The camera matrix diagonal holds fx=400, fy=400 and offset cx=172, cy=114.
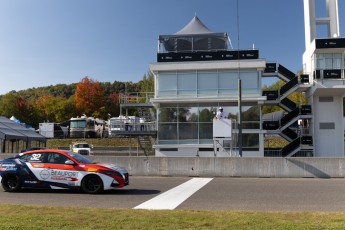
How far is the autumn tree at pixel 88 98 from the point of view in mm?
80875

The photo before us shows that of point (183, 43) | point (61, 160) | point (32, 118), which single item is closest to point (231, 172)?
point (61, 160)

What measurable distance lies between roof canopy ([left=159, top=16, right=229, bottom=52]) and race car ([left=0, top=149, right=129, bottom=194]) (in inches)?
986

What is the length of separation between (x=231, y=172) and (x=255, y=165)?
3.93ft

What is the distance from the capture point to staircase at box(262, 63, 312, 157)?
3372cm

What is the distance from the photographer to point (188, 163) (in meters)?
19.7

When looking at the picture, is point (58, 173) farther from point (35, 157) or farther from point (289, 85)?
point (289, 85)

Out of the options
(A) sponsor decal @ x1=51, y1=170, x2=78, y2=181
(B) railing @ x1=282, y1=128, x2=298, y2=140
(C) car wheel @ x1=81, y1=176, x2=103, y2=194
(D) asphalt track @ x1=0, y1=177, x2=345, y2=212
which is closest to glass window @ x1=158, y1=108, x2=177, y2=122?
(B) railing @ x1=282, y1=128, x2=298, y2=140

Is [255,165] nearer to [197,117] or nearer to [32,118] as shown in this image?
[197,117]

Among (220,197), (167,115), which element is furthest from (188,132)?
(220,197)

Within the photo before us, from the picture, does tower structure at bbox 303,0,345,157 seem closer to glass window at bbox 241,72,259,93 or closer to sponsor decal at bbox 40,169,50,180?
glass window at bbox 241,72,259,93

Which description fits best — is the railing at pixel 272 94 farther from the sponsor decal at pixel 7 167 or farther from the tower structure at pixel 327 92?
the sponsor decal at pixel 7 167

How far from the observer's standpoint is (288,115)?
3459cm

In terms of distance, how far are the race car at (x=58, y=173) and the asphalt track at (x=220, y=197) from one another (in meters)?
0.29

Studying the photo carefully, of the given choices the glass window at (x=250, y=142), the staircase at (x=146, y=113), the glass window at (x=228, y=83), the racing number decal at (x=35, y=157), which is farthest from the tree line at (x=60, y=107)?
the racing number decal at (x=35, y=157)
